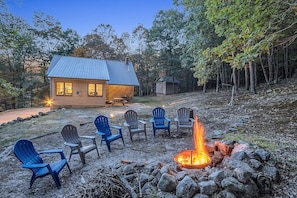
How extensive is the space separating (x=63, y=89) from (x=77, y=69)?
195 cm

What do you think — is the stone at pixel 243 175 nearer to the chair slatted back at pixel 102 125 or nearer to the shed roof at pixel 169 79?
the chair slatted back at pixel 102 125

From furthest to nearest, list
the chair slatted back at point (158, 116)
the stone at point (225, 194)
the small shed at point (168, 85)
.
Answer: the small shed at point (168, 85)
the chair slatted back at point (158, 116)
the stone at point (225, 194)

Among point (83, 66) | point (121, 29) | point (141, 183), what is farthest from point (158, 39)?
point (141, 183)

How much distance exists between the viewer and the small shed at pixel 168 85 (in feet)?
84.2

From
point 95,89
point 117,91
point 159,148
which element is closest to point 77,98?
point 95,89

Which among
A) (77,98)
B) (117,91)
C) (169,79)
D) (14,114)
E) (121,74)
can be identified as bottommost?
(14,114)

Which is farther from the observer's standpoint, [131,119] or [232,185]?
[131,119]

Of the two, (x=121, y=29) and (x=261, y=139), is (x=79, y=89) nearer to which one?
(x=261, y=139)

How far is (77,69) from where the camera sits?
1488cm

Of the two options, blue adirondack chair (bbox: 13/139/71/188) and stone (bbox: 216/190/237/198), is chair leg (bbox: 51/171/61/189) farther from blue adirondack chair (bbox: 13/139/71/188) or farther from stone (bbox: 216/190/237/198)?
stone (bbox: 216/190/237/198)

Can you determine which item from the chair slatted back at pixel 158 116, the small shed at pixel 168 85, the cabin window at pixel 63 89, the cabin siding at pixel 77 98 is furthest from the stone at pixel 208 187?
the small shed at pixel 168 85

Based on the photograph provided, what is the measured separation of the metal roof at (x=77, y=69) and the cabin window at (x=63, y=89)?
2.50ft

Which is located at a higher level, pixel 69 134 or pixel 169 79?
pixel 169 79

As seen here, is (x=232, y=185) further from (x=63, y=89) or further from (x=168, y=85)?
(x=168, y=85)
